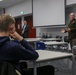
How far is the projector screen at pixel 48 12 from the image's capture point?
7807 mm

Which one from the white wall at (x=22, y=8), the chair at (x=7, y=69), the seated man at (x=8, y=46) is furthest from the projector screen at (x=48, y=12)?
the chair at (x=7, y=69)

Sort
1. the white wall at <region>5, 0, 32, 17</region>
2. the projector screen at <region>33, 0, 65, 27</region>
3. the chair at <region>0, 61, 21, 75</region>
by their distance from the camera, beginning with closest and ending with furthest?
the chair at <region>0, 61, 21, 75</region>
the projector screen at <region>33, 0, 65, 27</region>
the white wall at <region>5, 0, 32, 17</region>

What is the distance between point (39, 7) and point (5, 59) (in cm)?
816

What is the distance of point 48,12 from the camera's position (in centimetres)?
864

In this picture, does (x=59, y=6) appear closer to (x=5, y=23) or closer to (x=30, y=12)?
(x=30, y=12)

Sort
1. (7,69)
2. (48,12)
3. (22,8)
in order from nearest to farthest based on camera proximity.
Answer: (7,69)
(48,12)
(22,8)

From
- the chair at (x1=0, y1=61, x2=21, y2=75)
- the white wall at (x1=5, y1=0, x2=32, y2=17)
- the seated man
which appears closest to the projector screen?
A: the white wall at (x1=5, y1=0, x2=32, y2=17)

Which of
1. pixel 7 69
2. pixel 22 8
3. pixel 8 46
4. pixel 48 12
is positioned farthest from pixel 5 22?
pixel 22 8

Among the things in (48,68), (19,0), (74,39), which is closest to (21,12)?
(19,0)

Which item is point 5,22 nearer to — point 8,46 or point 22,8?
point 8,46

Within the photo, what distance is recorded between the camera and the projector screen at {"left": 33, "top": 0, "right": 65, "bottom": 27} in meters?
7.81

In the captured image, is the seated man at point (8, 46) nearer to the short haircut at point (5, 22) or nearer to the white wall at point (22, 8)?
the short haircut at point (5, 22)

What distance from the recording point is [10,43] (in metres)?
1.41

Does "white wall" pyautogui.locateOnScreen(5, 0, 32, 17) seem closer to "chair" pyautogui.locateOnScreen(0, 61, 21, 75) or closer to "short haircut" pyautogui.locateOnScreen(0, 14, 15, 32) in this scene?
"short haircut" pyautogui.locateOnScreen(0, 14, 15, 32)
